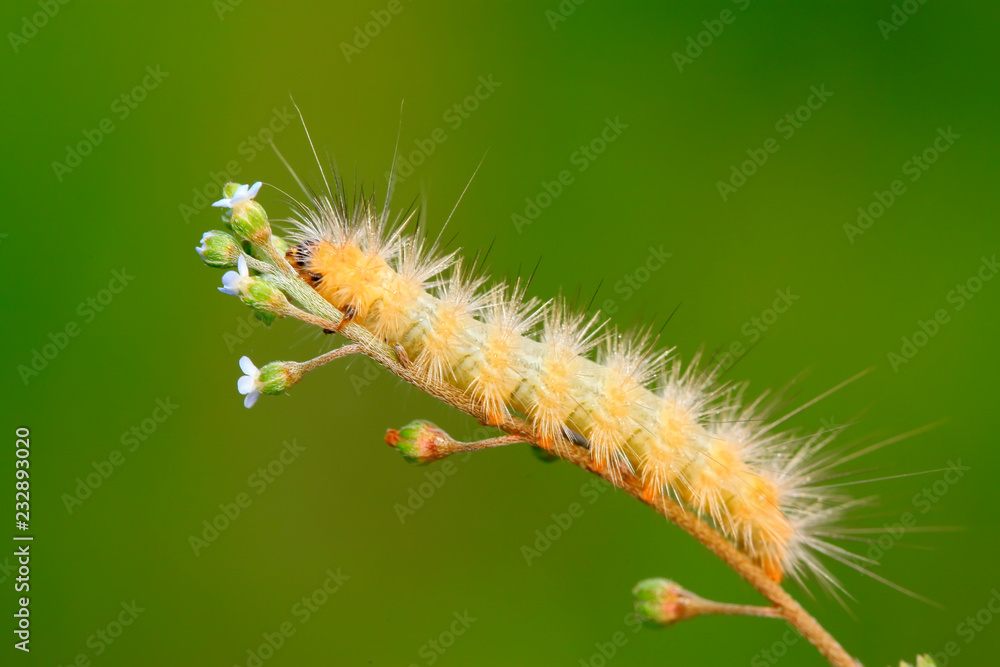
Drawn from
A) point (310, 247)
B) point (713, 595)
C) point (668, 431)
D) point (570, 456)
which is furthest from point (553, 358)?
point (713, 595)

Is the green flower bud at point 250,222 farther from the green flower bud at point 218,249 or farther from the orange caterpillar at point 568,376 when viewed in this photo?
the orange caterpillar at point 568,376

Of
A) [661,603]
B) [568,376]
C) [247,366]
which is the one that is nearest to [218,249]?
[247,366]

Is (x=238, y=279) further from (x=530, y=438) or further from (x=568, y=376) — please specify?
(x=568, y=376)

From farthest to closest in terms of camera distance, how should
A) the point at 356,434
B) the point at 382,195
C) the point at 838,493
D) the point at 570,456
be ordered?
the point at 382,195
the point at 356,434
the point at 838,493
the point at 570,456

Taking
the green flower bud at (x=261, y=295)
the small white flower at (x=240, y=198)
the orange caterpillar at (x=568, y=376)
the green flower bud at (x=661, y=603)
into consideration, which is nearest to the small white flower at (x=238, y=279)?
the green flower bud at (x=261, y=295)

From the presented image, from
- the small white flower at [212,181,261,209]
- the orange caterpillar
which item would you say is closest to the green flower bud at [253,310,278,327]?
the small white flower at [212,181,261,209]

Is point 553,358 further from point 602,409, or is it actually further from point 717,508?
point 717,508

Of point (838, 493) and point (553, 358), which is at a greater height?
point (838, 493)
